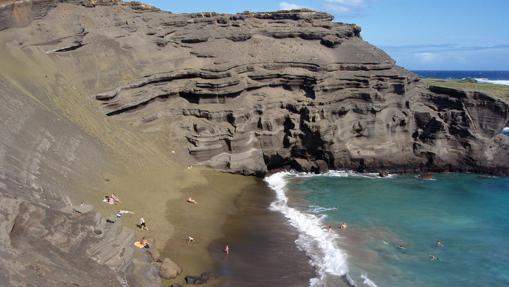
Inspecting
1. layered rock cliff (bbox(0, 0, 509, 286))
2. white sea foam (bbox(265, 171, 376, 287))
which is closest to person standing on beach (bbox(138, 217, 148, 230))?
layered rock cliff (bbox(0, 0, 509, 286))

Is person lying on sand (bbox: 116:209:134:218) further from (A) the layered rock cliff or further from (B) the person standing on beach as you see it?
(A) the layered rock cliff

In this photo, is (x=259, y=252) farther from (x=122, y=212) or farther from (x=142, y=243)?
(x=122, y=212)

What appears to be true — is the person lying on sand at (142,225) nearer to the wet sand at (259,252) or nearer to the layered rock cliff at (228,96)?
the wet sand at (259,252)

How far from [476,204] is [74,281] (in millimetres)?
31568

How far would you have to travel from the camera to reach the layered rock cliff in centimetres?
3606

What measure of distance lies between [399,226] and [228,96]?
19.5 m

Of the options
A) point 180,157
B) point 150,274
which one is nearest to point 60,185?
point 150,274

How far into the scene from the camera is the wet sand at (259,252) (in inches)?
930

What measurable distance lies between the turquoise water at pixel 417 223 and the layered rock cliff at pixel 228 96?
3792 millimetres

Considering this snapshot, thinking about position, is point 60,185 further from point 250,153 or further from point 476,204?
point 476,204

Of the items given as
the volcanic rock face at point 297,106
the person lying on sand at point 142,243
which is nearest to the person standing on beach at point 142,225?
the person lying on sand at point 142,243

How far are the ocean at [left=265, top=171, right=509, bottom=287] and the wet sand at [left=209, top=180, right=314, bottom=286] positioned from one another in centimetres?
70

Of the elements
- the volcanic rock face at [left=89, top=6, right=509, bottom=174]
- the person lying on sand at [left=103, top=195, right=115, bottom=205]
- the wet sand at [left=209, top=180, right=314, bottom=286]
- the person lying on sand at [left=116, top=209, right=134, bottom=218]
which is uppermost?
the volcanic rock face at [left=89, top=6, right=509, bottom=174]

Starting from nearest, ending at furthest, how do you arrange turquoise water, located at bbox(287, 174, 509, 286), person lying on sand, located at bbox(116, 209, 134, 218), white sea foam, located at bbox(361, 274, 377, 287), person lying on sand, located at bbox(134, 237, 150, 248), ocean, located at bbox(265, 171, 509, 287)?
white sea foam, located at bbox(361, 274, 377, 287), person lying on sand, located at bbox(134, 237, 150, 248), ocean, located at bbox(265, 171, 509, 287), turquoise water, located at bbox(287, 174, 509, 286), person lying on sand, located at bbox(116, 209, 134, 218)
